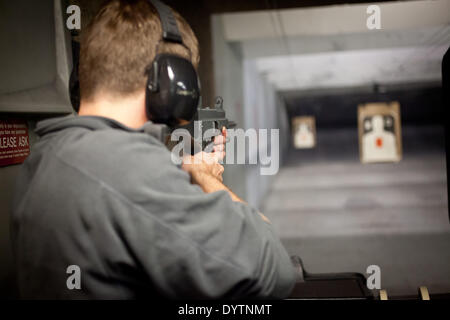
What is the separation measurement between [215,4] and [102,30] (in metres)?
1.40

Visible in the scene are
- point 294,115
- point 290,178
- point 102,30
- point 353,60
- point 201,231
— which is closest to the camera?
point 201,231

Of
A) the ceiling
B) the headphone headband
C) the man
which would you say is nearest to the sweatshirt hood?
the man

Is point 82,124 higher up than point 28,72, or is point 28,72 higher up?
point 28,72

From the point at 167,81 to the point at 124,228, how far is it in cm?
30


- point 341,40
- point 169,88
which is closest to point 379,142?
point 341,40

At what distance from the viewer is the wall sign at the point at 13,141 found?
1.01 meters

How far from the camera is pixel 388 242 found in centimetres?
324

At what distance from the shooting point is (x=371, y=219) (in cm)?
404

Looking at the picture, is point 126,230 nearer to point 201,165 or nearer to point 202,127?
point 201,165

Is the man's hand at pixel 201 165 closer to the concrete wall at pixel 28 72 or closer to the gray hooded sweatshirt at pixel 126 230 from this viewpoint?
the gray hooded sweatshirt at pixel 126 230

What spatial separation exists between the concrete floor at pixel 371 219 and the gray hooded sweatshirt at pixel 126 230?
1.54m

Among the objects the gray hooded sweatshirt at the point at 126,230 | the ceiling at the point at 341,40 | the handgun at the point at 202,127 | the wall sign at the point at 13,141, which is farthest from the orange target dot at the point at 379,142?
the gray hooded sweatshirt at the point at 126,230
